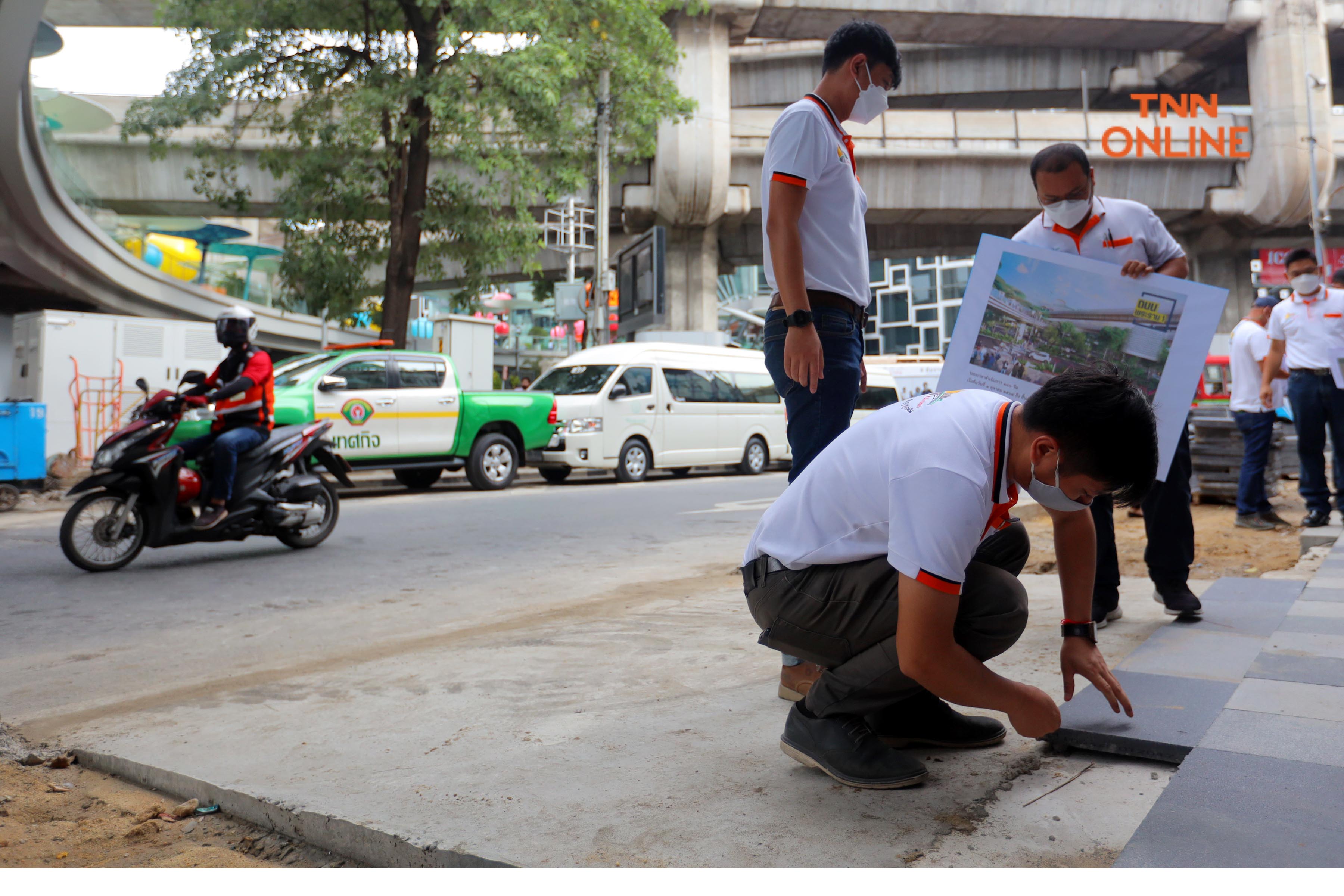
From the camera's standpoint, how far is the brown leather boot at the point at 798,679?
9.64 ft

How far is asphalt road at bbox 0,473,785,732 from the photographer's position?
407 cm

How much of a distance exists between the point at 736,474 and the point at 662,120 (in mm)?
9941

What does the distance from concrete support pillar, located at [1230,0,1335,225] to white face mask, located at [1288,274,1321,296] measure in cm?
2048

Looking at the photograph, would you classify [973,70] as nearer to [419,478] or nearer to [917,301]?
[419,478]

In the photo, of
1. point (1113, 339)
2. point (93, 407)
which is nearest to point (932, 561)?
point (1113, 339)

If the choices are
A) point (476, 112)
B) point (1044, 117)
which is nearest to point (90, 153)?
point (476, 112)

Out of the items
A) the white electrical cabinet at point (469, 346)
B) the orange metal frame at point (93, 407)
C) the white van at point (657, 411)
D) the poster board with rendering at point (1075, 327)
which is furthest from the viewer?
the white electrical cabinet at point (469, 346)

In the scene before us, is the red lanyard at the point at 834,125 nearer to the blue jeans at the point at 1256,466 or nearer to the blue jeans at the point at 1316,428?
the blue jeans at the point at 1316,428

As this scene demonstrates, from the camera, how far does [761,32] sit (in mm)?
24016

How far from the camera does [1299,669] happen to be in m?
3.04

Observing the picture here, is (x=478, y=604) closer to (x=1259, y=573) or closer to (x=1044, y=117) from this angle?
(x=1259, y=573)

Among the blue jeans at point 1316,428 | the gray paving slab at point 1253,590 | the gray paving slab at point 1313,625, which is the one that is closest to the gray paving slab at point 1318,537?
the blue jeans at point 1316,428

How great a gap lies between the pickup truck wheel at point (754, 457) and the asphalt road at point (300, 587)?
22.1 feet

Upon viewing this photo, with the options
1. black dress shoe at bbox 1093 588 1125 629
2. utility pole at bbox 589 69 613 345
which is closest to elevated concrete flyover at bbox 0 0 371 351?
utility pole at bbox 589 69 613 345
